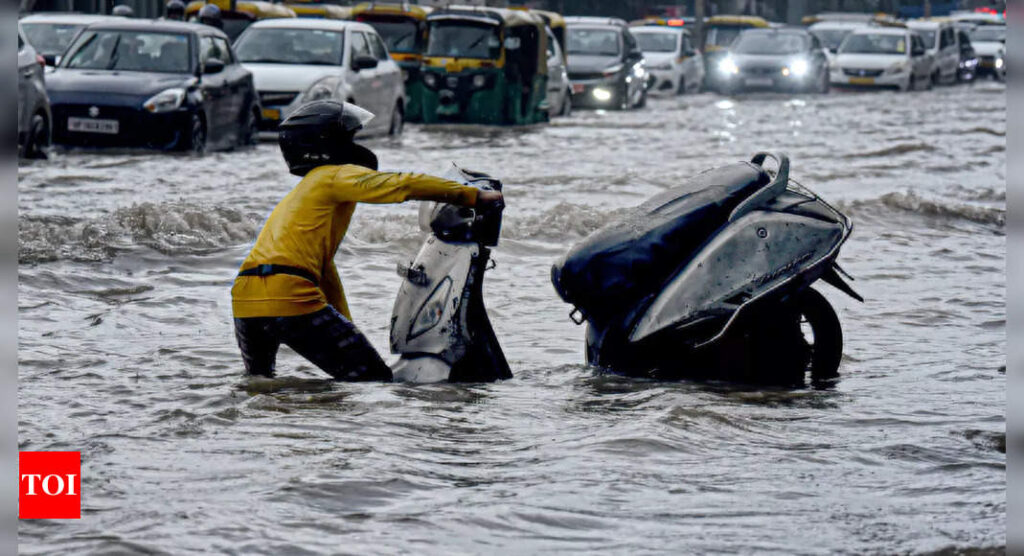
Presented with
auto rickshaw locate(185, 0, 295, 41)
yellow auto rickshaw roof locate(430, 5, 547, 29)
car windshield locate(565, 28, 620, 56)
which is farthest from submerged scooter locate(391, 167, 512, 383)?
car windshield locate(565, 28, 620, 56)

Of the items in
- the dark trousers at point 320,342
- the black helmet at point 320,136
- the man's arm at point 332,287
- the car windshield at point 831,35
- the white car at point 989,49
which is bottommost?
the white car at point 989,49

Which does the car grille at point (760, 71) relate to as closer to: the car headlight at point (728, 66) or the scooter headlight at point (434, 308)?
the car headlight at point (728, 66)

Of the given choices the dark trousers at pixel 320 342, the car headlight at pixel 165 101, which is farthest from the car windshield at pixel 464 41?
the dark trousers at pixel 320 342

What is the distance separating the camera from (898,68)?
35094 mm

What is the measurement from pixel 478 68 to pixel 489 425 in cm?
1830

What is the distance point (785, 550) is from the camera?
14.4 ft

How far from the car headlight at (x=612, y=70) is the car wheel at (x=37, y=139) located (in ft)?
48.1

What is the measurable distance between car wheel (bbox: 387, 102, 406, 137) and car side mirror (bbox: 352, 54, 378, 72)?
5.62 ft

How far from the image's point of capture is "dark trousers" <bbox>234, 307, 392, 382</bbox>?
6.12 meters

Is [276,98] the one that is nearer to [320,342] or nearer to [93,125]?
[93,125]

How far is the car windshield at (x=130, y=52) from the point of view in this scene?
1758cm

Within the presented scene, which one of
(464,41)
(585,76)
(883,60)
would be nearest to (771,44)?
(883,60)

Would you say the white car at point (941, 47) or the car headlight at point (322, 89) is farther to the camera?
the white car at point (941, 47)

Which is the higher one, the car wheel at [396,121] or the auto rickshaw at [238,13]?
the auto rickshaw at [238,13]
